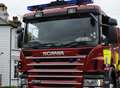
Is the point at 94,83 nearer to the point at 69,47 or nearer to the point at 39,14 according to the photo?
the point at 69,47

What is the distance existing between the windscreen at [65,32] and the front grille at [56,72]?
20.1 inches

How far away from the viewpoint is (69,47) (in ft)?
47.5

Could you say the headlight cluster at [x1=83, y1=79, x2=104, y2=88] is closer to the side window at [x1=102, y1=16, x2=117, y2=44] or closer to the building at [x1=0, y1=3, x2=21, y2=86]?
the side window at [x1=102, y1=16, x2=117, y2=44]

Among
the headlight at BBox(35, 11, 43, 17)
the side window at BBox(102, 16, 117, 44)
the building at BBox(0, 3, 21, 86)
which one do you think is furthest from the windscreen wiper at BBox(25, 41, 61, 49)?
the building at BBox(0, 3, 21, 86)

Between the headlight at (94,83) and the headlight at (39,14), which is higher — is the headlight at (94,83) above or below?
below

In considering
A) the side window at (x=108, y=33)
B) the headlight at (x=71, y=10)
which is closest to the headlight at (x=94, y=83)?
the side window at (x=108, y=33)

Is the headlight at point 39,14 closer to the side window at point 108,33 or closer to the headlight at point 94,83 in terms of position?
the side window at point 108,33

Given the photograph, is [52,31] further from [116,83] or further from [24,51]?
[116,83]

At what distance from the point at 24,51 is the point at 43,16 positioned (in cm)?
121

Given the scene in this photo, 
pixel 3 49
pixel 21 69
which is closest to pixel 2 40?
pixel 3 49

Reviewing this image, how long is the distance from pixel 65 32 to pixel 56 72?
3.94 feet

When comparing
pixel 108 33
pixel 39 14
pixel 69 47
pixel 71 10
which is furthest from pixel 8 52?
pixel 108 33

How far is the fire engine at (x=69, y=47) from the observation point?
14.2 meters

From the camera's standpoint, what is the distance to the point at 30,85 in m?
15.3
